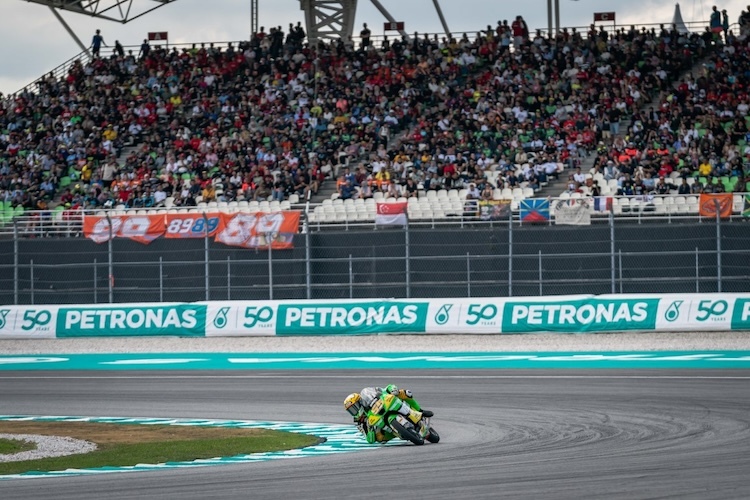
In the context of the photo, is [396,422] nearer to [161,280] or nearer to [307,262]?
[307,262]

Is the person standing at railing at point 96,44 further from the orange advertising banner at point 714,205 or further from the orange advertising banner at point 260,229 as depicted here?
the orange advertising banner at point 714,205

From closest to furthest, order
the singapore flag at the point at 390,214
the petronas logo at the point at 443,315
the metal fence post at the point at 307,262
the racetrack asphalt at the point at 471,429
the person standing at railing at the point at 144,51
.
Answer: the racetrack asphalt at the point at 471,429, the petronas logo at the point at 443,315, the metal fence post at the point at 307,262, the singapore flag at the point at 390,214, the person standing at railing at the point at 144,51

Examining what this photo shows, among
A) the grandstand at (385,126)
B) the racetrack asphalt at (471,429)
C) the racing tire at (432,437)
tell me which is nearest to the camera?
the racetrack asphalt at (471,429)

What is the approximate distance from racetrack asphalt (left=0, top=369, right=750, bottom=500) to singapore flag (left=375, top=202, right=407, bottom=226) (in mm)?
6065

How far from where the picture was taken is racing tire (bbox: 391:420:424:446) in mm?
12133

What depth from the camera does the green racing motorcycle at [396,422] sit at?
12164 mm

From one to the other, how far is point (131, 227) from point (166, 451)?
617 inches

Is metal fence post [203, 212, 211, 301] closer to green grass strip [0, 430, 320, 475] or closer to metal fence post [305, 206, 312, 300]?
metal fence post [305, 206, 312, 300]

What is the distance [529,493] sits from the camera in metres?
8.75

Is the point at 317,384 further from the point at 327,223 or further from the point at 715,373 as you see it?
the point at 327,223

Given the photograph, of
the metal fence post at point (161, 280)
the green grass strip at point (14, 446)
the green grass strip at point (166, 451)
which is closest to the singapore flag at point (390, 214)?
the metal fence post at point (161, 280)

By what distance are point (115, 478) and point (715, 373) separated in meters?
10.9

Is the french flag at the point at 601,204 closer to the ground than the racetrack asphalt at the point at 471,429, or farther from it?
farther from it

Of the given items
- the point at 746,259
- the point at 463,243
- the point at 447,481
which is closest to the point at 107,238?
the point at 463,243
